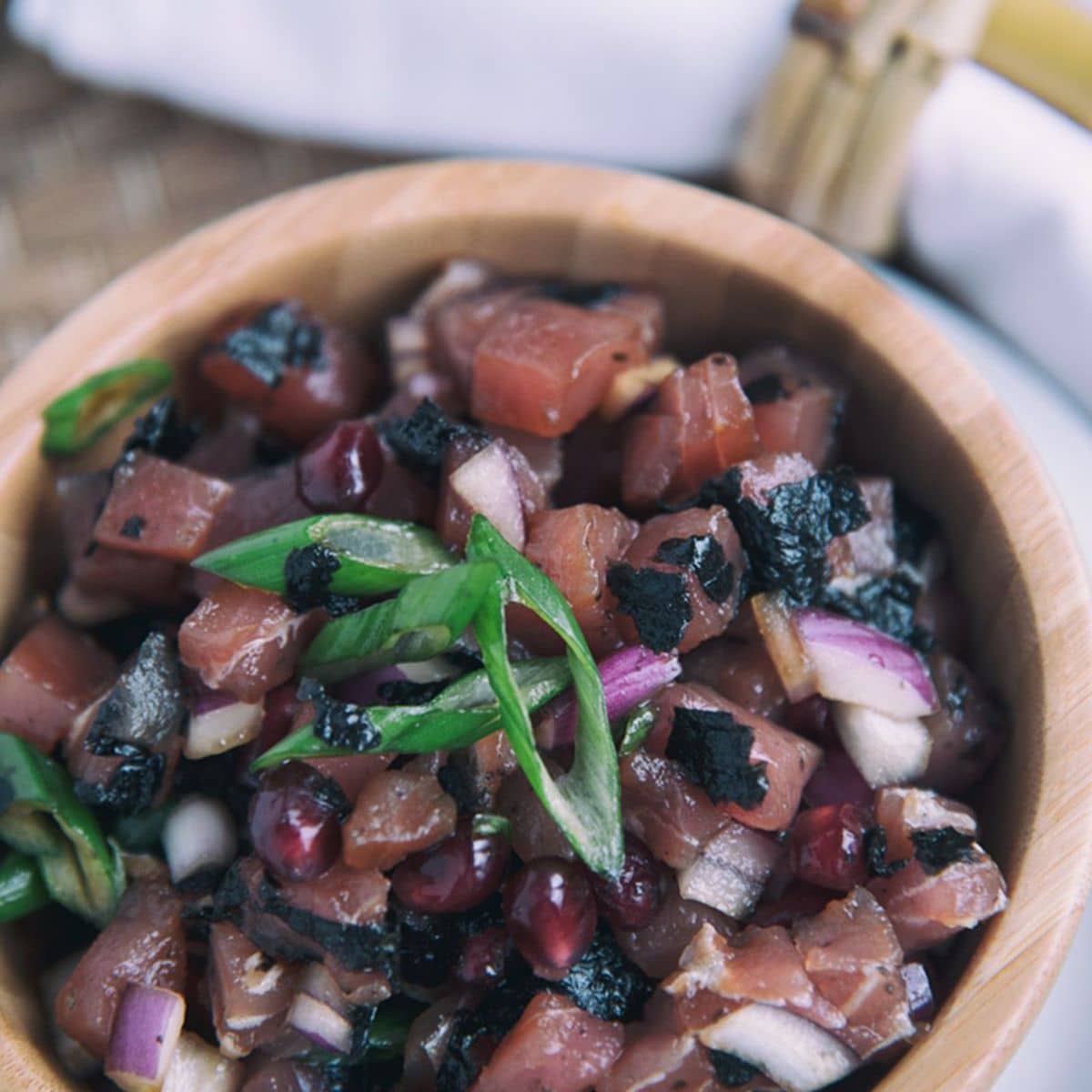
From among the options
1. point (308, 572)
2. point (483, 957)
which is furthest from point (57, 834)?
point (483, 957)

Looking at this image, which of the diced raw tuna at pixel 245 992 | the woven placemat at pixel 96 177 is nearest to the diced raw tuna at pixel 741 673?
the diced raw tuna at pixel 245 992

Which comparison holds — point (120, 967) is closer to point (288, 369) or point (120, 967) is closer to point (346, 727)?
point (346, 727)

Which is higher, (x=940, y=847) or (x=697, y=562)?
(x=697, y=562)

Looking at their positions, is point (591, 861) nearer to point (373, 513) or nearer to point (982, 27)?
point (373, 513)

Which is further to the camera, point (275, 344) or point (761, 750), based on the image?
point (275, 344)

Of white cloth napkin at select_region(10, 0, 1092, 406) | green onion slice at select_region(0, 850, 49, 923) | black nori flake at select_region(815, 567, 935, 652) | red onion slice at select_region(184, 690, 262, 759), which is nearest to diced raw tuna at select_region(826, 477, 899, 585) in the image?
black nori flake at select_region(815, 567, 935, 652)

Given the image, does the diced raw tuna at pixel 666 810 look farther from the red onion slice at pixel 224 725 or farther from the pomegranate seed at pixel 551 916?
the red onion slice at pixel 224 725

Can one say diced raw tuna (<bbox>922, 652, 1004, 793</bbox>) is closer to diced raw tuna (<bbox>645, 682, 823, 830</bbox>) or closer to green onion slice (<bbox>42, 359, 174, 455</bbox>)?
diced raw tuna (<bbox>645, 682, 823, 830</bbox>)

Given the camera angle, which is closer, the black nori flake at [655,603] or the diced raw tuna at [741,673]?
the black nori flake at [655,603]
